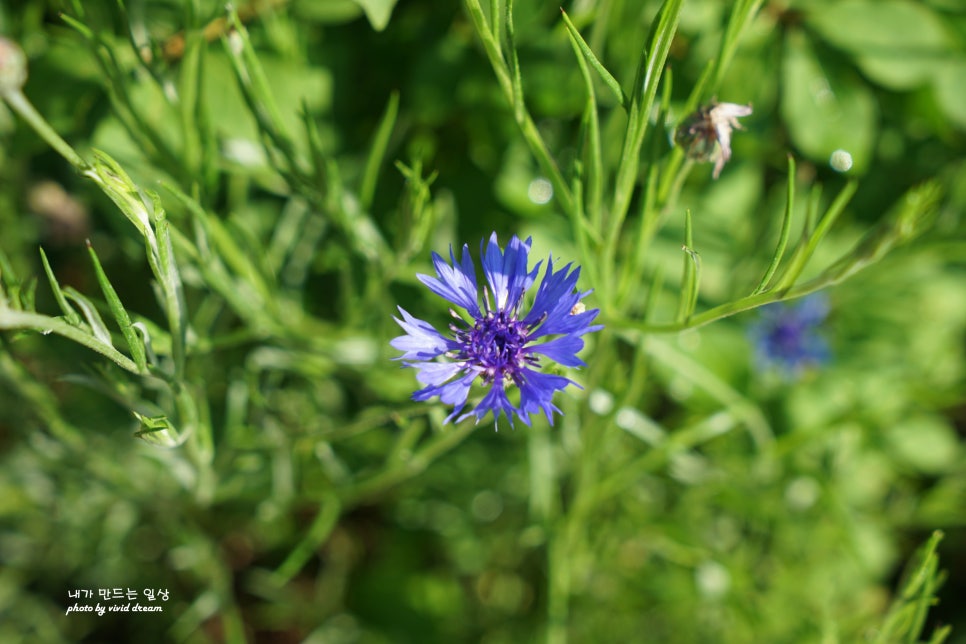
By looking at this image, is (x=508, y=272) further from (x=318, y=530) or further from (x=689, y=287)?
(x=318, y=530)

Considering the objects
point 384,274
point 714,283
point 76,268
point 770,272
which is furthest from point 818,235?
point 76,268

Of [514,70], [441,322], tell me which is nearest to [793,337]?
[441,322]

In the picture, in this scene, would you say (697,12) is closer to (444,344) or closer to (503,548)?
(444,344)

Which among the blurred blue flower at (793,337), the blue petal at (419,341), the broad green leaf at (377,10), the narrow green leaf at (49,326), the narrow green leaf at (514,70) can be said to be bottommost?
the narrow green leaf at (49,326)

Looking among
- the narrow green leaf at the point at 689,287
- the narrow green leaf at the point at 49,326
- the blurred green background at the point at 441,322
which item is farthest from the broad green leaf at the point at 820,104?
the narrow green leaf at the point at 49,326

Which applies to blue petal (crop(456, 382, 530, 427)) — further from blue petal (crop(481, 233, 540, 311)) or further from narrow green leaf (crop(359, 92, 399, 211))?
narrow green leaf (crop(359, 92, 399, 211))

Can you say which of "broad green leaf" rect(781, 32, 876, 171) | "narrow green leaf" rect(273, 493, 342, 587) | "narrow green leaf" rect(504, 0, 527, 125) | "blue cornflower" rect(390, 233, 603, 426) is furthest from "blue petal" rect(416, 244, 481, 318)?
"broad green leaf" rect(781, 32, 876, 171)

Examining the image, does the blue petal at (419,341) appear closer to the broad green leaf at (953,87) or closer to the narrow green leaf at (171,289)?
the narrow green leaf at (171,289)
